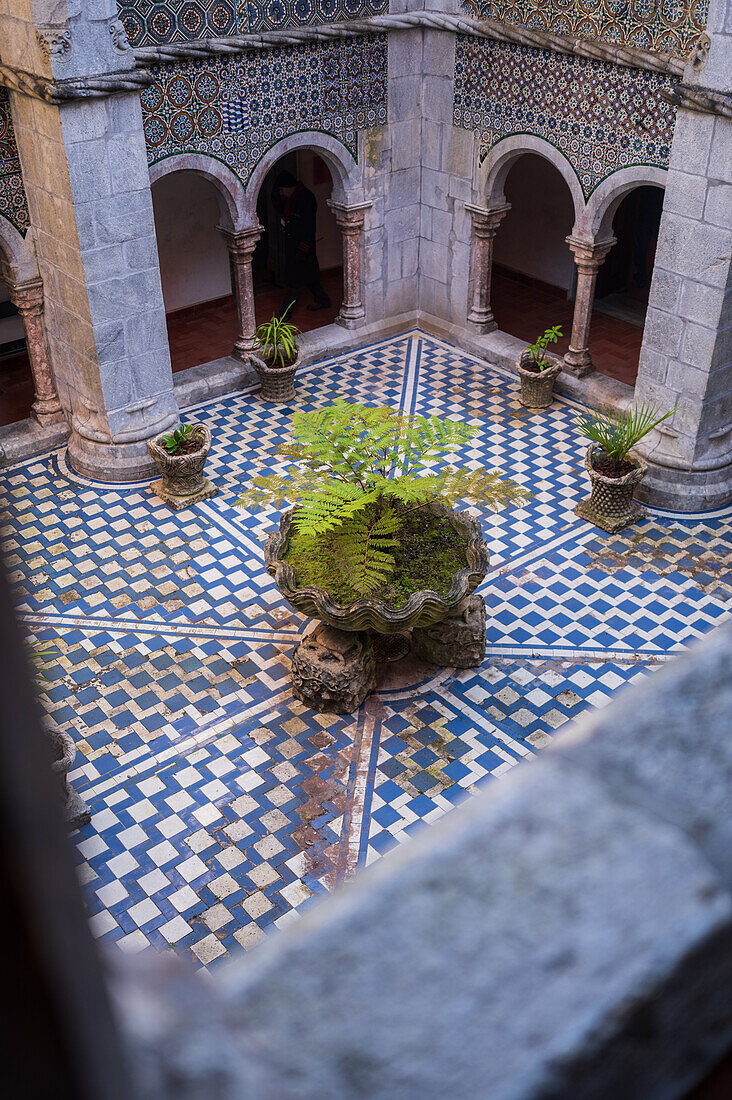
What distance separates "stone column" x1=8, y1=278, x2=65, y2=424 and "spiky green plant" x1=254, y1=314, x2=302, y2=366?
1720 millimetres

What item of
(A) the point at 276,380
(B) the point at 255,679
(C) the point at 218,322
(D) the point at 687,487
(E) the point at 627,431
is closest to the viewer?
(B) the point at 255,679

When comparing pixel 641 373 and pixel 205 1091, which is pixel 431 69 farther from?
pixel 205 1091

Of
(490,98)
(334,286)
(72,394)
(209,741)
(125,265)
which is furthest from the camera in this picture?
(334,286)

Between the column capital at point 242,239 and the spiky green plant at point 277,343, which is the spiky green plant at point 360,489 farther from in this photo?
the column capital at point 242,239

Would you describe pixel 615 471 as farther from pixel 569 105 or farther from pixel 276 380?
pixel 276 380

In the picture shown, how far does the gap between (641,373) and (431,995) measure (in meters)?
7.32

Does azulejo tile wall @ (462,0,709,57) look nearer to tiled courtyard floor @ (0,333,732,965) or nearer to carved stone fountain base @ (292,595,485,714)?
tiled courtyard floor @ (0,333,732,965)

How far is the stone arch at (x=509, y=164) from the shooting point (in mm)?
8195

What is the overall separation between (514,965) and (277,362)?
8.51 metres

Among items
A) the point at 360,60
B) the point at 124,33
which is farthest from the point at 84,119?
the point at 360,60

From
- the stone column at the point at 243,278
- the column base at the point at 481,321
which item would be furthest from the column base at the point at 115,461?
the column base at the point at 481,321

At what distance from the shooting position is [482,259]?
9367mm

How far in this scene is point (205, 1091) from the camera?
468 millimetres

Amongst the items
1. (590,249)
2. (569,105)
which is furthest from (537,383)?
(569,105)
